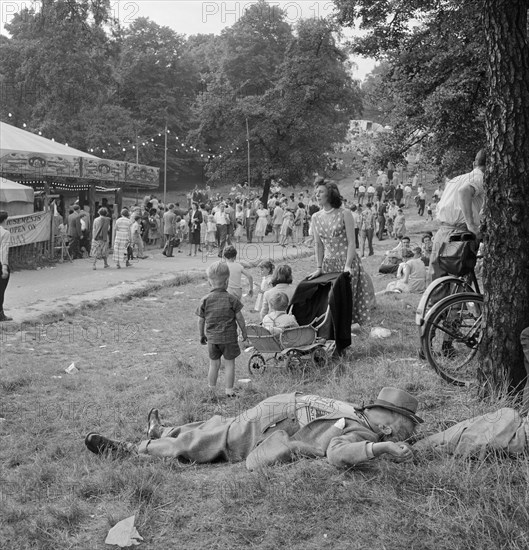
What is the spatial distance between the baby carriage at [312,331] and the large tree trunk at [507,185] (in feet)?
7.51

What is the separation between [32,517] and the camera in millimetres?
3805

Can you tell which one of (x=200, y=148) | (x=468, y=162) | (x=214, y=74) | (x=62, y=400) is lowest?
(x=62, y=400)

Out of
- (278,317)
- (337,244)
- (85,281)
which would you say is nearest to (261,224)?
(85,281)

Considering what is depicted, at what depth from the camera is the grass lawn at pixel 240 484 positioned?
11.1ft

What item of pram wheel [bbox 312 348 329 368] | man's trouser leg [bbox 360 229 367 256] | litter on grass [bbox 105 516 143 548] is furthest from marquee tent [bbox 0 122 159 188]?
litter on grass [bbox 105 516 143 548]

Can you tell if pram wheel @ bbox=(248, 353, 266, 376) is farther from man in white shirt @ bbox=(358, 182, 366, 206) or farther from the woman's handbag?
man in white shirt @ bbox=(358, 182, 366, 206)

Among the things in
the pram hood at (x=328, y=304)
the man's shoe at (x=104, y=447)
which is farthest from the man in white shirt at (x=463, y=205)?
the man's shoe at (x=104, y=447)

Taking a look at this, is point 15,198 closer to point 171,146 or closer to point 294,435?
point 294,435

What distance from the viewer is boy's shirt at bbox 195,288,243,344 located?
21.0 feet

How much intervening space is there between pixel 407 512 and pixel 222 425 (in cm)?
167

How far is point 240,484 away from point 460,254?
118 inches

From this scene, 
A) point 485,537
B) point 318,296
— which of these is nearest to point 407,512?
point 485,537

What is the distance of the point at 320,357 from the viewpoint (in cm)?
693

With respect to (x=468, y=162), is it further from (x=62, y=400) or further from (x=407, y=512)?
(x=407, y=512)
